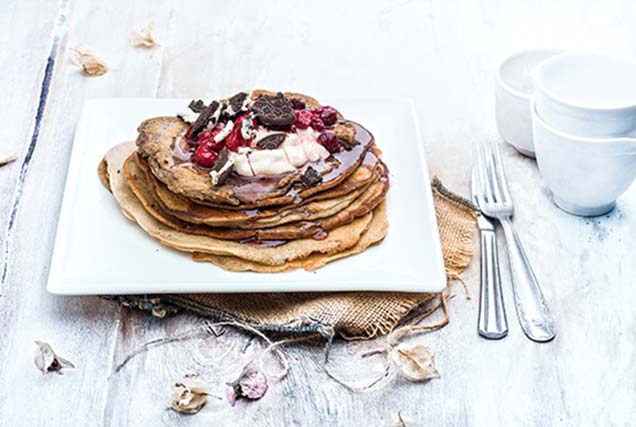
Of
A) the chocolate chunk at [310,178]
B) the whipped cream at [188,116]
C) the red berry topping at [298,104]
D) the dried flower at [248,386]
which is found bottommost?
the dried flower at [248,386]

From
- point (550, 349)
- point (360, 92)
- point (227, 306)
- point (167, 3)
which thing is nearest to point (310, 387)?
point (227, 306)

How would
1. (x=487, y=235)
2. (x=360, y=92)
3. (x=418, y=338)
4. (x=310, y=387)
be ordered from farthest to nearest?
(x=360, y=92)
(x=487, y=235)
(x=418, y=338)
(x=310, y=387)

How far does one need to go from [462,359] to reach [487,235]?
15.0 inches

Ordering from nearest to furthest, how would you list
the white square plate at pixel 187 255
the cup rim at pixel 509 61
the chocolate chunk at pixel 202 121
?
the white square plate at pixel 187 255
the chocolate chunk at pixel 202 121
the cup rim at pixel 509 61

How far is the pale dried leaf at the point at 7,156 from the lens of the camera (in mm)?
2352

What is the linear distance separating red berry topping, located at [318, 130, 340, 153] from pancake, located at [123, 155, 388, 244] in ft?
0.41

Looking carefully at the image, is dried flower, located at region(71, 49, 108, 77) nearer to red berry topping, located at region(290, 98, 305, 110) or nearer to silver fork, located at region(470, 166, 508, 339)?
red berry topping, located at region(290, 98, 305, 110)

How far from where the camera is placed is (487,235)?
210 cm

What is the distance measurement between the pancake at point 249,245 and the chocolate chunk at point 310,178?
0.11 metres

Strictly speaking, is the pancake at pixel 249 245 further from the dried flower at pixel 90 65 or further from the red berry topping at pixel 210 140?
the dried flower at pixel 90 65

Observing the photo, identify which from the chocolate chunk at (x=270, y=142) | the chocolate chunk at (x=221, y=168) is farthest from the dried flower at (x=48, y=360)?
the chocolate chunk at (x=270, y=142)

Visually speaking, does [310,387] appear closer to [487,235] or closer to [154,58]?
[487,235]

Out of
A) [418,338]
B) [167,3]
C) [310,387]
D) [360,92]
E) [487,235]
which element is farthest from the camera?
[167,3]

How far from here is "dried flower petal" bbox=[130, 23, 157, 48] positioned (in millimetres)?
2795
